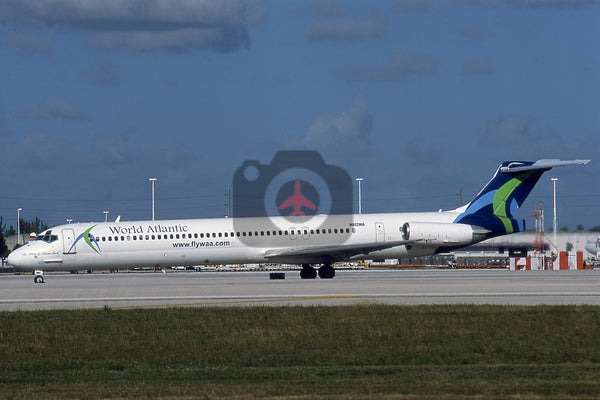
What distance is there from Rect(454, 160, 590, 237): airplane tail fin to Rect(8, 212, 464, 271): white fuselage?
1504 millimetres

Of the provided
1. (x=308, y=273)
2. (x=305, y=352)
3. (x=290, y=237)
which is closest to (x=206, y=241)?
(x=290, y=237)

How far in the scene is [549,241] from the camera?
63.3 m

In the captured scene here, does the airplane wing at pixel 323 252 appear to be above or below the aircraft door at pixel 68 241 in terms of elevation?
below

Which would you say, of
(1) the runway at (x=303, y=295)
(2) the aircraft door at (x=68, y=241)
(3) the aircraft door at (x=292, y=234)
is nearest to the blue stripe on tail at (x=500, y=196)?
(3) the aircraft door at (x=292, y=234)

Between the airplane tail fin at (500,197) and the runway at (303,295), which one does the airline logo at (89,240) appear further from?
the airplane tail fin at (500,197)

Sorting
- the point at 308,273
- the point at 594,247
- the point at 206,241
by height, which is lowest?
the point at 308,273

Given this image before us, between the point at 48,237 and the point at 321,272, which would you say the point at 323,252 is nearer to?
the point at 321,272

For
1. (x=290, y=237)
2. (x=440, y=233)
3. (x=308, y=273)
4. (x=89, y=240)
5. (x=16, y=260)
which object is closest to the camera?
(x=16, y=260)

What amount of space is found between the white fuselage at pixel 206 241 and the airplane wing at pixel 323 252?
87mm

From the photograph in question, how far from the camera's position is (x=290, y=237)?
48062 millimetres

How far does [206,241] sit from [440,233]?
13.4 meters

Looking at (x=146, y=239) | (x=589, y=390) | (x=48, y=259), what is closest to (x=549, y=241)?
(x=146, y=239)

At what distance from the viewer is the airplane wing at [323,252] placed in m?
45.3

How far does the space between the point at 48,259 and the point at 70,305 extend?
19.7 m
